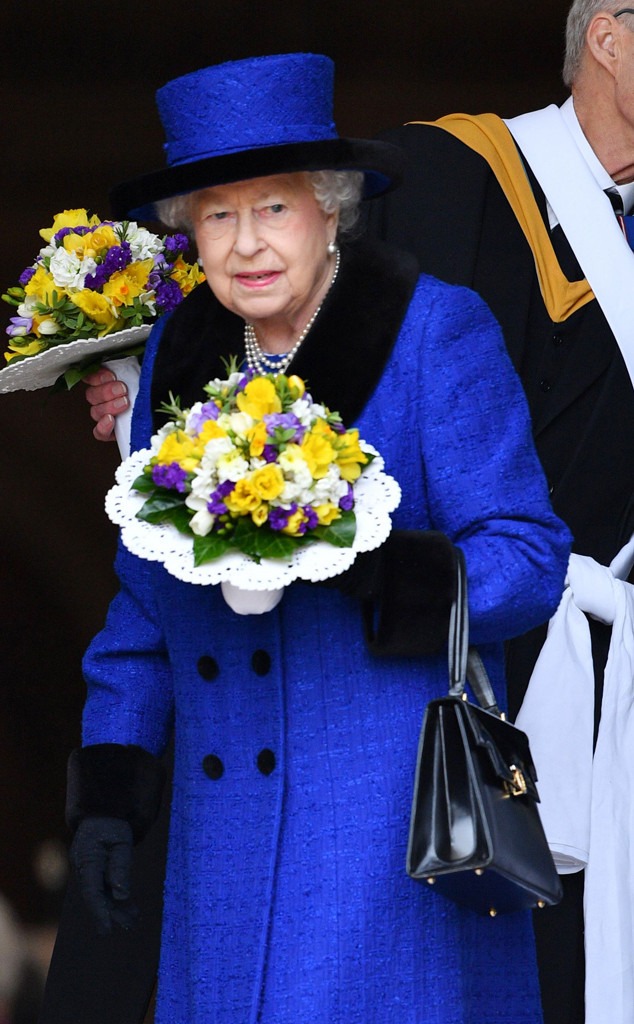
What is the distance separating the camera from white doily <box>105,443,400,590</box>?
2275 mm

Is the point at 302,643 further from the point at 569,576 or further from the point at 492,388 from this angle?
the point at 569,576

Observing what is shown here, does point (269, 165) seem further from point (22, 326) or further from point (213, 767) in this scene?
point (22, 326)

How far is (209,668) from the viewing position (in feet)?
8.72

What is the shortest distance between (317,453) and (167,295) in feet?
3.91

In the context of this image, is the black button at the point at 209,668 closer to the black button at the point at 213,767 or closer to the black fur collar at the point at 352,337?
the black button at the point at 213,767

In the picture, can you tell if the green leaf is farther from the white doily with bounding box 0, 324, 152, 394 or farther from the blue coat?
the white doily with bounding box 0, 324, 152, 394

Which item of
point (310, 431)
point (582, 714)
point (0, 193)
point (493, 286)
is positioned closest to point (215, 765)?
point (310, 431)

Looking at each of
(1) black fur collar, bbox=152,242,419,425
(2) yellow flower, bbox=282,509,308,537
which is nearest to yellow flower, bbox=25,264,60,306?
(1) black fur collar, bbox=152,242,419,425

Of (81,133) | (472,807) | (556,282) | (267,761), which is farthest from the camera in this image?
(81,133)

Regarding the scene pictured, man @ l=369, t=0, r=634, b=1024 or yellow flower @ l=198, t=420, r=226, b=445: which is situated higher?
man @ l=369, t=0, r=634, b=1024

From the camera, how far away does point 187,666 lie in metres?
2.70

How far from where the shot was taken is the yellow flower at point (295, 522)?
7.40ft

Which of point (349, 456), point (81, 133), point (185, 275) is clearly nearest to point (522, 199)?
point (185, 275)

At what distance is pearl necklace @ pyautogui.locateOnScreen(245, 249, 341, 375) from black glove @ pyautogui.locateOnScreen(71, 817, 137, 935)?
66 cm
